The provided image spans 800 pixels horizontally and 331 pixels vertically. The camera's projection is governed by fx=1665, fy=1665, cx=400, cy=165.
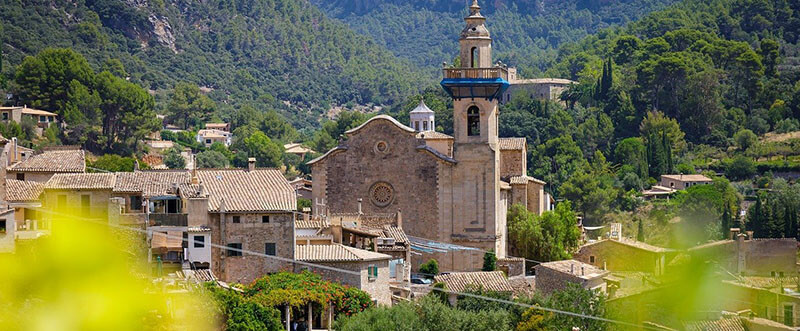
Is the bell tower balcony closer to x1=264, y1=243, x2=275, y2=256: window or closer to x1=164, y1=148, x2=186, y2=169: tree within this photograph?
x1=264, y1=243, x2=275, y2=256: window

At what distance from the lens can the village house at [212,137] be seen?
12650 cm

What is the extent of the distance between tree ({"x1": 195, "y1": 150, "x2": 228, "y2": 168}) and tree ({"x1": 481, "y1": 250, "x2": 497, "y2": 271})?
51939 mm

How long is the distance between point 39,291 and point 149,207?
91.9 ft

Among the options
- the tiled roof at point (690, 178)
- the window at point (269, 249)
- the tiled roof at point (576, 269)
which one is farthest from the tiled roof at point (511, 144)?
the tiled roof at point (690, 178)

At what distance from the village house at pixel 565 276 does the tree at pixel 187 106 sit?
289ft

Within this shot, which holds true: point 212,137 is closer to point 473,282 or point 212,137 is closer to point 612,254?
point 612,254

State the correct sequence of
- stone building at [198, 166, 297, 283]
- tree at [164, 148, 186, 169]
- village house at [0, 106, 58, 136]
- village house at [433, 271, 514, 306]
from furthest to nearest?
tree at [164, 148, 186, 169], village house at [0, 106, 58, 136], village house at [433, 271, 514, 306], stone building at [198, 166, 297, 283]

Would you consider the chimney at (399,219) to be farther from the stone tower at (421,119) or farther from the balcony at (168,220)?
the stone tower at (421,119)

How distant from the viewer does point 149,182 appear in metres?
42.3

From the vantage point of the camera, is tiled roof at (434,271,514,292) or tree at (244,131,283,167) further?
tree at (244,131,283,167)

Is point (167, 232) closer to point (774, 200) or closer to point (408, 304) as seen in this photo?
point (408, 304)

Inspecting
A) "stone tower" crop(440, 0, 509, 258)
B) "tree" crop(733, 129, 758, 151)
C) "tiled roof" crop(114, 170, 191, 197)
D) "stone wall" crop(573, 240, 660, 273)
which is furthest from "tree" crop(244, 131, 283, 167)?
"tiled roof" crop(114, 170, 191, 197)

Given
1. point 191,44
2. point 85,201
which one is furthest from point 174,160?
point 191,44

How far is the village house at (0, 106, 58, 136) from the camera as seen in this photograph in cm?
9050
